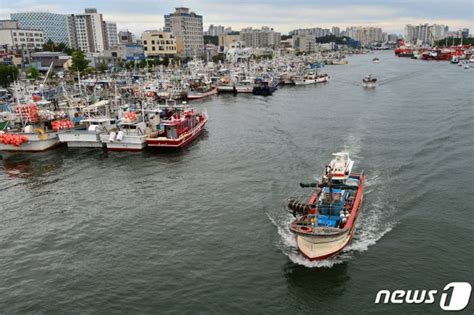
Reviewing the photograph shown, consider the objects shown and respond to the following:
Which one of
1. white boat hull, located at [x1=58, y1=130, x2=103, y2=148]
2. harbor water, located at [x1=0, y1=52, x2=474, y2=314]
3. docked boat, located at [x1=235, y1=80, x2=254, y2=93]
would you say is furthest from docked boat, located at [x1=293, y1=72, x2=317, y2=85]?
white boat hull, located at [x1=58, y1=130, x2=103, y2=148]

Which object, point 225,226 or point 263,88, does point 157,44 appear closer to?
point 263,88

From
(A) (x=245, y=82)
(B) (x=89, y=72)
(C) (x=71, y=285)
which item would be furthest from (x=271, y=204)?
(B) (x=89, y=72)

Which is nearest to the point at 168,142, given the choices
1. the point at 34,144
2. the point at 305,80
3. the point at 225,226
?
the point at 34,144

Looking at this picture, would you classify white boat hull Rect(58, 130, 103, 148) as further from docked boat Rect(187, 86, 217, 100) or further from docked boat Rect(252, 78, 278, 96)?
docked boat Rect(252, 78, 278, 96)

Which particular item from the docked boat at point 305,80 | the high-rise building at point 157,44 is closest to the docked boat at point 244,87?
the docked boat at point 305,80

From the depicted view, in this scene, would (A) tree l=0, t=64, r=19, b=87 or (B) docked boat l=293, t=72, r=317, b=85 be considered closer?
(A) tree l=0, t=64, r=19, b=87

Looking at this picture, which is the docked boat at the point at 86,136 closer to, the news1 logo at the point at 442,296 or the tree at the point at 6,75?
the news1 logo at the point at 442,296
